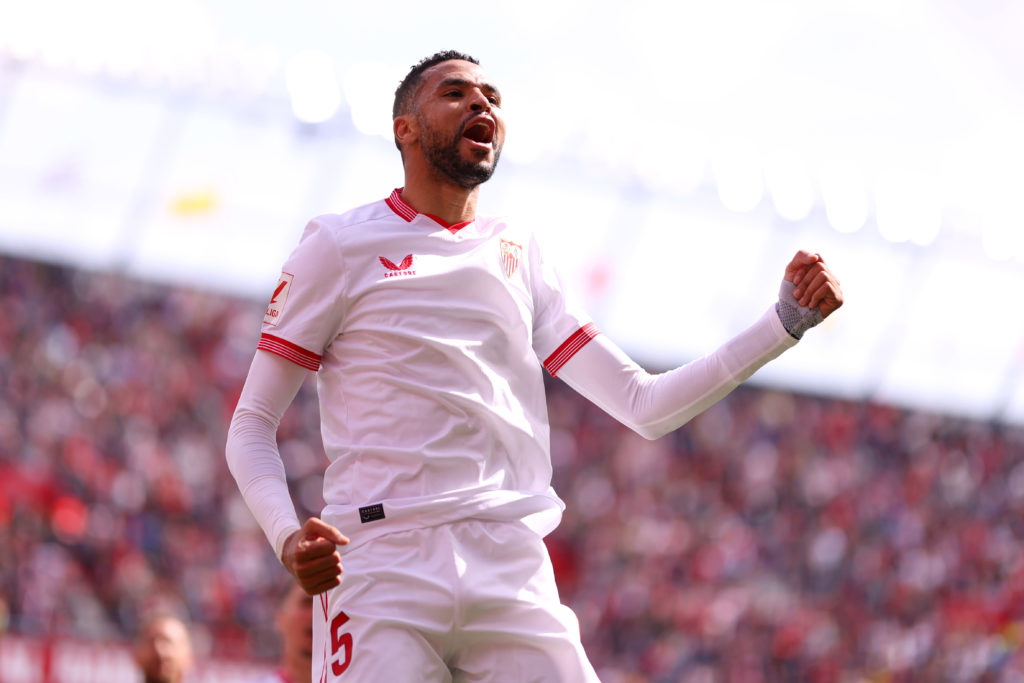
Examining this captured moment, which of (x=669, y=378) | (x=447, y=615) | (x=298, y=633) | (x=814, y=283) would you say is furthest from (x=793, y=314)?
(x=298, y=633)

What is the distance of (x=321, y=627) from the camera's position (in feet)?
9.12

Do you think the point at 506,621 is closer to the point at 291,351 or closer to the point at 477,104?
the point at 291,351

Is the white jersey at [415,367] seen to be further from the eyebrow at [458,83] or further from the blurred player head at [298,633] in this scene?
the blurred player head at [298,633]

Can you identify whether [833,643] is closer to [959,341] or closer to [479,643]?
[959,341]

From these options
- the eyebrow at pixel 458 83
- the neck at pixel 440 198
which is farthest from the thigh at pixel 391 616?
the eyebrow at pixel 458 83

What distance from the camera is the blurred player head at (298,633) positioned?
4504 millimetres

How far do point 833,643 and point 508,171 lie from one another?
996cm

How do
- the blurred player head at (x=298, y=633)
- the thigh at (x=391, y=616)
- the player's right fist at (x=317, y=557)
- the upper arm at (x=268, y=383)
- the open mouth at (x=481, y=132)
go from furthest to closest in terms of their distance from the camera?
the blurred player head at (x=298, y=633), the open mouth at (x=481, y=132), the upper arm at (x=268, y=383), the thigh at (x=391, y=616), the player's right fist at (x=317, y=557)

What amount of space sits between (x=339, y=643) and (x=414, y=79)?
140 centimetres

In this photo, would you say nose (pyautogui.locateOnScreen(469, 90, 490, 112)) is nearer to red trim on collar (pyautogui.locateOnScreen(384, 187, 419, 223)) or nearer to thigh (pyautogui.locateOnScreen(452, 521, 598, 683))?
red trim on collar (pyautogui.locateOnScreen(384, 187, 419, 223))

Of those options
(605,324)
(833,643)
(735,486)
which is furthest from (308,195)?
(833,643)

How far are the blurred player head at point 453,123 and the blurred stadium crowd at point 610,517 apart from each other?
396 inches

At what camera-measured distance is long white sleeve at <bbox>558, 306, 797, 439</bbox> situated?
9.54 feet

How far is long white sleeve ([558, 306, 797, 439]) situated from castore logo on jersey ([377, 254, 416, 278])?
0.51m
